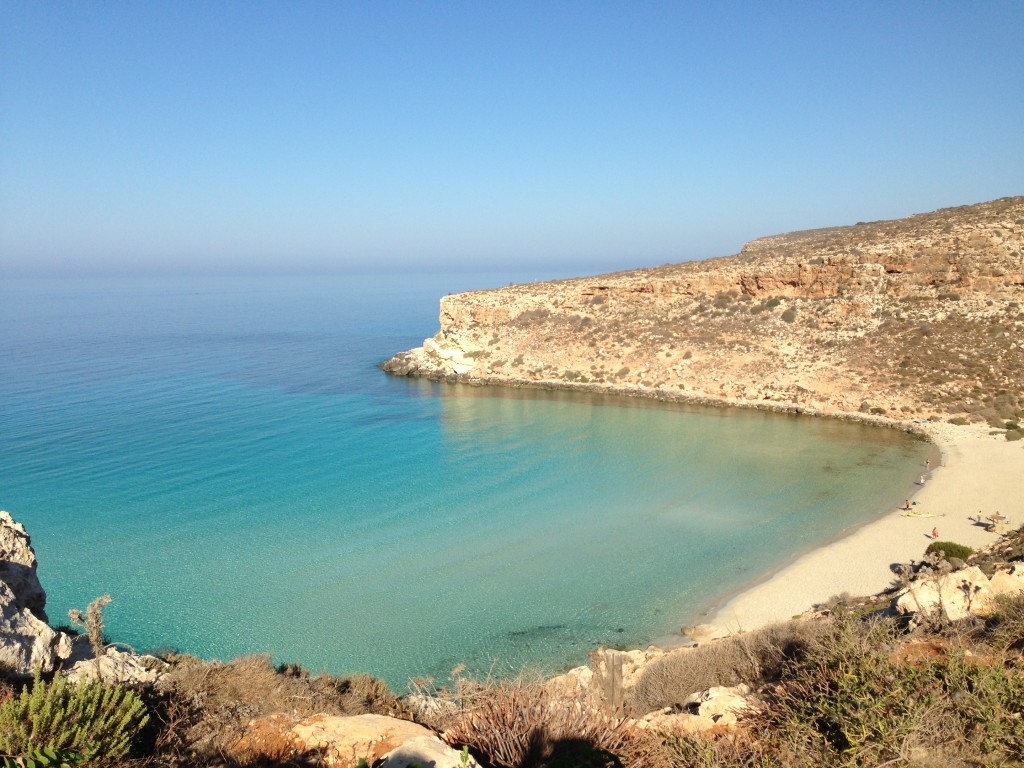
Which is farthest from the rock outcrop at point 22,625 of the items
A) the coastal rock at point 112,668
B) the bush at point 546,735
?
the bush at point 546,735

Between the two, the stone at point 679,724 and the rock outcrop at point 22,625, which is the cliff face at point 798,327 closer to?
the stone at point 679,724

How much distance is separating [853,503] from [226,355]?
49.7 meters

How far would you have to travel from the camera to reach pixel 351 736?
5340 millimetres

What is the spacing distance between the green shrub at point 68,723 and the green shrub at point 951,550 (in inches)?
682

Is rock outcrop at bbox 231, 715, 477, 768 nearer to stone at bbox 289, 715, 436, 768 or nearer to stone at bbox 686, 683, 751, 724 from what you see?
stone at bbox 289, 715, 436, 768

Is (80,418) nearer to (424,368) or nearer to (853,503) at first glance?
(424,368)

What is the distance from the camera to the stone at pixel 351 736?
5.01m

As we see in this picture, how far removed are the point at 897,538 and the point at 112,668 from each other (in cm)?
1890

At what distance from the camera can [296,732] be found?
5473 millimetres

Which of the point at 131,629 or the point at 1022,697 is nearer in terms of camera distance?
the point at 1022,697

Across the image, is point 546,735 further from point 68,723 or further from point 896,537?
point 896,537

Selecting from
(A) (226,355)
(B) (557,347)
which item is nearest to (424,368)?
(B) (557,347)

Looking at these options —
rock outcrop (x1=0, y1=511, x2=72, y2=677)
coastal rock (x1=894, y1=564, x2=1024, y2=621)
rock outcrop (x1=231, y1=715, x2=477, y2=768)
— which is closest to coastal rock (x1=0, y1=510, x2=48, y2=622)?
rock outcrop (x1=0, y1=511, x2=72, y2=677)

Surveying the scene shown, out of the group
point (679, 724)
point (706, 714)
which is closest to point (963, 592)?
point (706, 714)
